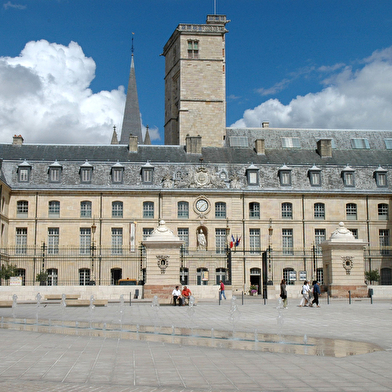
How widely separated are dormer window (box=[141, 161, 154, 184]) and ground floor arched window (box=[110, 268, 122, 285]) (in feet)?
25.0

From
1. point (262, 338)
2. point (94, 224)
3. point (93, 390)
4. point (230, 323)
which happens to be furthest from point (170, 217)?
point (93, 390)

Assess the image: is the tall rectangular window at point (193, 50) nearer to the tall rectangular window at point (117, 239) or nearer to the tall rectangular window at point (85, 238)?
the tall rectangular window at point (117, 239)

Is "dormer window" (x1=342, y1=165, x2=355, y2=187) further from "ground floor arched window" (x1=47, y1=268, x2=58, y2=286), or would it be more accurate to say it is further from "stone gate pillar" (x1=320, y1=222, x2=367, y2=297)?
"ground floor arched window" (x1=47, y1=268, x2=58, y2=286)

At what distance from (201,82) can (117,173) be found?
13.8 metres

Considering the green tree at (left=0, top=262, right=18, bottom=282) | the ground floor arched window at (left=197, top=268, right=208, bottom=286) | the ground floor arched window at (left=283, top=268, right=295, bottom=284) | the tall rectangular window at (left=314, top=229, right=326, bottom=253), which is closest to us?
the green tree at (left=0, top=262, right=18, bottom=282)

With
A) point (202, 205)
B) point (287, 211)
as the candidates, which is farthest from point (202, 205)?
point (287, 211)

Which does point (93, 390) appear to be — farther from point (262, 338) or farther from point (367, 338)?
point (367, 338)

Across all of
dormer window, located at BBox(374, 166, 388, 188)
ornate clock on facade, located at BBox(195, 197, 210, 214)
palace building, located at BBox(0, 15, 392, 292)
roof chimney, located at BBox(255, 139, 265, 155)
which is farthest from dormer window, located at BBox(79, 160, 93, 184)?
dormer window, located at BBox(374, 166, 388, 188)

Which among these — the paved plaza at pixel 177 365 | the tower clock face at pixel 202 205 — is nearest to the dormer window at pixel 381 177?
the tower clock face at pixel 202 205

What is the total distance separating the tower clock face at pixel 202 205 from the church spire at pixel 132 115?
2924cm

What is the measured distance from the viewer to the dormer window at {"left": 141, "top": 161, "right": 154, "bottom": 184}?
154 ft

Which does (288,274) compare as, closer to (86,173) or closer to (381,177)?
(381,177)

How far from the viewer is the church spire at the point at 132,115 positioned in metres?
73.6

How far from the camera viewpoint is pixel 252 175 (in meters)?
47.7
